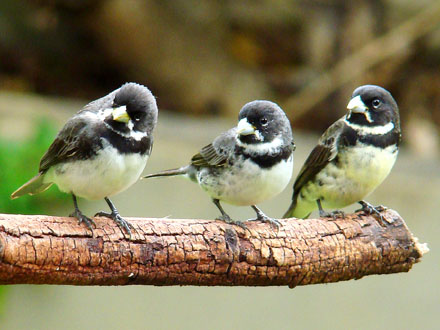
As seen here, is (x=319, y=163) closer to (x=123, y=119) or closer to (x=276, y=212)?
(x=123, y=119)

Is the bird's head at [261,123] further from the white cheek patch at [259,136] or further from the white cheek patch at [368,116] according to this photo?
the white cheek patch at [368,116]

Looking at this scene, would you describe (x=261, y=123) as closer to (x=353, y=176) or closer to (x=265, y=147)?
(x=265, y=147)

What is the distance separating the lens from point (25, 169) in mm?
6129

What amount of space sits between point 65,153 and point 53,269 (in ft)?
2.09

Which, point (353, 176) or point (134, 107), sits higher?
point (353, 176)

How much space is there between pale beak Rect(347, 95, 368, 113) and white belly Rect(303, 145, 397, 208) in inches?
8.6

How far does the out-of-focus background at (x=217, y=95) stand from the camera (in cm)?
686

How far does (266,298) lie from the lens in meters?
7.12

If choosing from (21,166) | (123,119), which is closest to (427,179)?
(21,166)

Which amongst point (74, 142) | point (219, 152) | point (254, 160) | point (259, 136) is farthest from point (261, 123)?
point (74, 142)

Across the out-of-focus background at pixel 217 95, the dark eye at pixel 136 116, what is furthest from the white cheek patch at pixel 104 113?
the out-of-focus background at pixel 217 95

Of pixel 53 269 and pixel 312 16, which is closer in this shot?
pixel 53 269

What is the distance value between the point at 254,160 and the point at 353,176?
2.48 ft

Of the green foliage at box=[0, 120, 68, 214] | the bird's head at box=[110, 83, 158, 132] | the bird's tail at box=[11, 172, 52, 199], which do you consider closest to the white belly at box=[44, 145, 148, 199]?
the bird's head at box=[110, 83, 158, 132]
